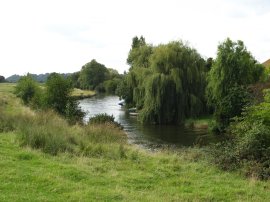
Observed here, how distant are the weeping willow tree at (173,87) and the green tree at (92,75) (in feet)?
252

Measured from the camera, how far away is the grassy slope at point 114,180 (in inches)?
295

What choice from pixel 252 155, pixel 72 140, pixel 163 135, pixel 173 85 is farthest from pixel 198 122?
pixel 252 155

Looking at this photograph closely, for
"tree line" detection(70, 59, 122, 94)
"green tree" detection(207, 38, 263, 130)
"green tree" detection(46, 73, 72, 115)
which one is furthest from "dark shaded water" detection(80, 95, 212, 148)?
"tree line" detection(70, 59, 122, 94)

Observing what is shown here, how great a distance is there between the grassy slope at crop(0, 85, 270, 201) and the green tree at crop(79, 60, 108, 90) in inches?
4042

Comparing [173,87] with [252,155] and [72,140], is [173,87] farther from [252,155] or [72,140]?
[252,155]

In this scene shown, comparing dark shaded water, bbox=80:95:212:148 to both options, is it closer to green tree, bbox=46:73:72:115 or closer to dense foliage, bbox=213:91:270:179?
green tree, bbox=46:73:72:115

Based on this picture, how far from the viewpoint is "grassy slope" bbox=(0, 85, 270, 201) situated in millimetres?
7500

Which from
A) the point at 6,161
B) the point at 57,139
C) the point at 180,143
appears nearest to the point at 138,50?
the point at 180,143

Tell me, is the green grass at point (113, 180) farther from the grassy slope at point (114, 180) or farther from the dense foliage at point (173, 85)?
the dense foliage at point (173, 85)

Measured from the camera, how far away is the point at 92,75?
379 ft

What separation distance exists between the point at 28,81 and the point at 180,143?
A: 23229 millimetres

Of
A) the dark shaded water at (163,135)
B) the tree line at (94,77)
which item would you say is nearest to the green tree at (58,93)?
the dark shaded water at (163,135)

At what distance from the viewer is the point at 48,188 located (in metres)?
7.70

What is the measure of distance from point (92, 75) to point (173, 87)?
80.7 m
